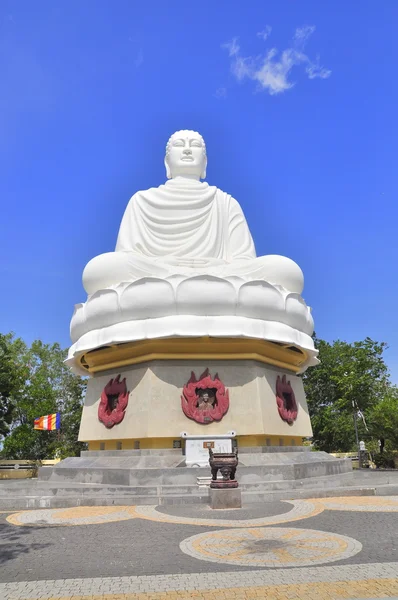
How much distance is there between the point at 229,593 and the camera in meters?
4.35

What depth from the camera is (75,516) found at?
8.79 m

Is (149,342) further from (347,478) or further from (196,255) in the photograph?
(347,478)

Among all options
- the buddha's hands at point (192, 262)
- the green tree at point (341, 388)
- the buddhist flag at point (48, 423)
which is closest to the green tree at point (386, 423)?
the green tree at point (341, 388)

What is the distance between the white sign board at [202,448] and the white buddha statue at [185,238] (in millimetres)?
4746

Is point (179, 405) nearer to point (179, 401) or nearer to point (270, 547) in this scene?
point (179, 401)

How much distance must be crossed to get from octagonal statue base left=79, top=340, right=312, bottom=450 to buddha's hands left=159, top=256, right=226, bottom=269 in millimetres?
3384

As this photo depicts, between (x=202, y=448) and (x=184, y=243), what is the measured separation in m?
7.32

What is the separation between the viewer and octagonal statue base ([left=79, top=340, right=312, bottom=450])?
12742 mm

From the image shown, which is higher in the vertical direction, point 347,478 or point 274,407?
point 274,407

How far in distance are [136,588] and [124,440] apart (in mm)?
9017

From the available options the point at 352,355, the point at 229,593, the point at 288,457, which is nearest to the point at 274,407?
the point at 288,457

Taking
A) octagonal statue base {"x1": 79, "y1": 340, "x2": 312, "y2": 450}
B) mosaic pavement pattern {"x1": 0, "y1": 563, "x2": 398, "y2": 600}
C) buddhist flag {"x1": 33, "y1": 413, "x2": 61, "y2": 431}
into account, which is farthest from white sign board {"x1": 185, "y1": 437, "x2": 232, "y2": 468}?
buddhist flag {"x1": 33, "y1": 413, "x2": 61, "y2": 431}

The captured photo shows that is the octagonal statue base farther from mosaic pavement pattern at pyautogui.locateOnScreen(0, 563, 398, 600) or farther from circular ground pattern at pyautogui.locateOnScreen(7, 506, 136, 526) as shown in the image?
mosaic pavement pattern at pyautogui.locateOnScreen(0, 563, 398, 600)

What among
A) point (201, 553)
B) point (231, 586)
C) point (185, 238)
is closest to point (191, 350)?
point (185, 238)
